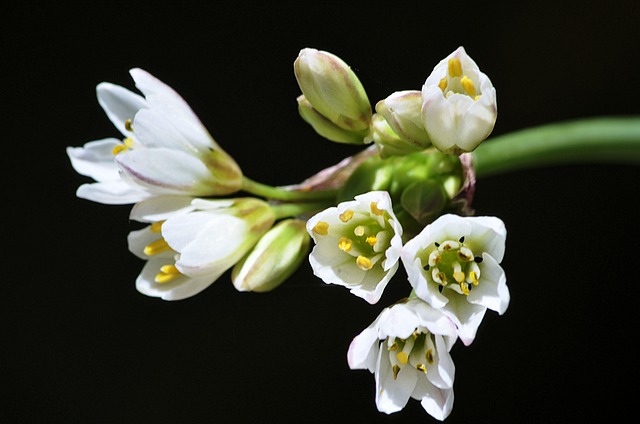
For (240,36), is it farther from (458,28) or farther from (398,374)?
(398,374)

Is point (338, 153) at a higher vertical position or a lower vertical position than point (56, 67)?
lower

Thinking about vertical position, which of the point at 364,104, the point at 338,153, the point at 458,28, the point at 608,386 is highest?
the point at 364,104

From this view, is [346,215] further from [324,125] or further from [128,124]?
[128,124]

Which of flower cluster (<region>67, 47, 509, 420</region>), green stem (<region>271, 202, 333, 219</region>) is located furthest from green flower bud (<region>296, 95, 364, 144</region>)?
Result: green stem (<region>271, 202, 333, 219</region>)

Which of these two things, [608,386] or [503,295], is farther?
[608,386]

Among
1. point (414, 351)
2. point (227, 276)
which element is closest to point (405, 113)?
point (414, 351)

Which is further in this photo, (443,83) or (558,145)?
(558,145)

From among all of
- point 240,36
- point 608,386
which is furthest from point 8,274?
point 608,386
